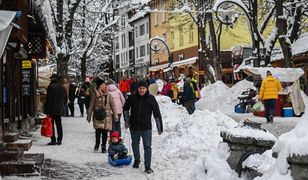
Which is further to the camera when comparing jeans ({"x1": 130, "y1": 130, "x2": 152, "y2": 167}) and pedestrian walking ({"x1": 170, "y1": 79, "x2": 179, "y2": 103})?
pedestrian walking ({"x1": 170, "y1": 79, "x2": 179, "y2": 103})

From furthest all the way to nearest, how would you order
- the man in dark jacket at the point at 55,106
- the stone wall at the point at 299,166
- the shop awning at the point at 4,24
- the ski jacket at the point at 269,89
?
the ski jacket at the point at 269,89
the man in dark jacket at the point at 55,106
the shop awning at the point at 4,24
the stone wall at the point at 299,166

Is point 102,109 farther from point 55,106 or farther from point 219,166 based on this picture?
point 219,166

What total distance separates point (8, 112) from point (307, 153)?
36.1 ft

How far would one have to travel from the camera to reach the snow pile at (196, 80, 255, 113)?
3082cm

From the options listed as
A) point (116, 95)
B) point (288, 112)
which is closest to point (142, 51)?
point (288, 112)

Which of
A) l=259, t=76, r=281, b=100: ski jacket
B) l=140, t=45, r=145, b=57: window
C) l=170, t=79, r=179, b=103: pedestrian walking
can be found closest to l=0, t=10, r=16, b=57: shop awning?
l=259, t=76, r=281, b=100: ski jacket

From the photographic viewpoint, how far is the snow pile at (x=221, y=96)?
101 ft

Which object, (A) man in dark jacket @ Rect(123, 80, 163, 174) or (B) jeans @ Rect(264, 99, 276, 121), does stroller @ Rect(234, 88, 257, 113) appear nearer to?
(B) jeans @ Rect(264, 99, 276, 121)

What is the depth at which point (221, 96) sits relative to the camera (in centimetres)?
3262

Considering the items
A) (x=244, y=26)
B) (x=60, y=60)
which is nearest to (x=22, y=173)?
(x=60, y=60)

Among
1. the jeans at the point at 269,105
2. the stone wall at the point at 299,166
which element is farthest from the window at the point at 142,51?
the stone wall at the point at 299,166

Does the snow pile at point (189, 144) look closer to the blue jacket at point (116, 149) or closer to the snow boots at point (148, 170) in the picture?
the snow boots at point (148, 170)

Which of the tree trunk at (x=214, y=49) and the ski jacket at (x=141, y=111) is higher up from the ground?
the tree trunk at (x=214, y=49)

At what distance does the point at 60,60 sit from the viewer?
24.1m
